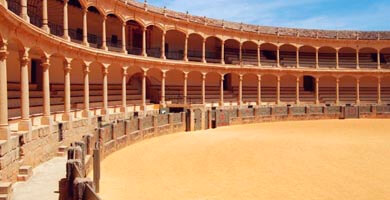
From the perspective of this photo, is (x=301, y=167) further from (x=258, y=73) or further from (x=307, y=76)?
(x=307, y=76)

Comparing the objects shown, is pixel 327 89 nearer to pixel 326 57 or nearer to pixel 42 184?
pixel 326 57

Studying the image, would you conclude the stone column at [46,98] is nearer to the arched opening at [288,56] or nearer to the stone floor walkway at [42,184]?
the stone floor walkway at [42,184]

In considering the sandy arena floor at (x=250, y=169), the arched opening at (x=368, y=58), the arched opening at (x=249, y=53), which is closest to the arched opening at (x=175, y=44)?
the arched opening at (x=249, y=53)

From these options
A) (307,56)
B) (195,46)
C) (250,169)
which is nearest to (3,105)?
(250,169)

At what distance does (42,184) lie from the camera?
30.4ft

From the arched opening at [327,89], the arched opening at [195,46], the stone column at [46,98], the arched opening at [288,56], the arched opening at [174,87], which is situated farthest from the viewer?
the arched opening at [288,56]

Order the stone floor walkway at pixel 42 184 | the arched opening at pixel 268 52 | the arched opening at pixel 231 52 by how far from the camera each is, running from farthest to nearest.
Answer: the arched opening at pixel 268 52, the arched opening at pixel 231 52, the stone floor walkway at pixel 42 184

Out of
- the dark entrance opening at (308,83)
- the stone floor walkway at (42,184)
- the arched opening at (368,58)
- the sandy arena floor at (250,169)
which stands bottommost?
the sandy arena floor at (250,169)

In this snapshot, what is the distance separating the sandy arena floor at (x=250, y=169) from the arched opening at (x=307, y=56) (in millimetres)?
21067

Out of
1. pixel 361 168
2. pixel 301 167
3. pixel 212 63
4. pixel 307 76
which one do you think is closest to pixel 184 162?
pixel 301 167

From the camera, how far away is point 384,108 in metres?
36.3

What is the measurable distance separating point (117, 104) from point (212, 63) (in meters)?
10.8

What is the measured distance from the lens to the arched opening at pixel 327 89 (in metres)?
39.7

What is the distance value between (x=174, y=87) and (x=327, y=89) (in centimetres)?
1744
